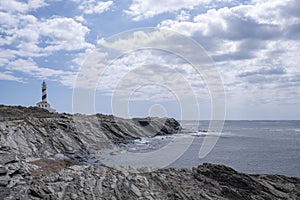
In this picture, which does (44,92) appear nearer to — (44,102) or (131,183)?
(44,102)

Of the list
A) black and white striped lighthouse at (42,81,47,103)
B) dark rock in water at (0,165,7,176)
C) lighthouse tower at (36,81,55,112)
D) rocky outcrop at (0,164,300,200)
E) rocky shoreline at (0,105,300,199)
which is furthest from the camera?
lighthouse tower at (36,81,55,112)

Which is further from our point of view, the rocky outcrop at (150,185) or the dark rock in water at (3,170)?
the dark rock in water at (3,170)

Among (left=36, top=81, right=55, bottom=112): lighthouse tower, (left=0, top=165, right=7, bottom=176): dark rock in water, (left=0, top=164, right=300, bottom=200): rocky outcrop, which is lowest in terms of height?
(left=0, top=164, right=300, bottom=200): rocky outcrop

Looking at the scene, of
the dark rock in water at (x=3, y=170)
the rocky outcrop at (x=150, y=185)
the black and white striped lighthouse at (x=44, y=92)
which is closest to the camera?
the rocky outcrop at (x=150, y=185)

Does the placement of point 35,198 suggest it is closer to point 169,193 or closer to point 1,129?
point 169,193

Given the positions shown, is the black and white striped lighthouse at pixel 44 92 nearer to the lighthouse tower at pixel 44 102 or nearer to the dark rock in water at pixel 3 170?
the lighthouse tower at pixel 44 102

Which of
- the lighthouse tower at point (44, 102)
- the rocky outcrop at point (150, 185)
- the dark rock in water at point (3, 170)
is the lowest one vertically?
the rocky outcrop at point (150, 185)

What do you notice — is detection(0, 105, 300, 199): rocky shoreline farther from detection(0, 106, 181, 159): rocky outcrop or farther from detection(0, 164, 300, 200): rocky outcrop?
detection(0, 106, 181, 159): rocky outcrop

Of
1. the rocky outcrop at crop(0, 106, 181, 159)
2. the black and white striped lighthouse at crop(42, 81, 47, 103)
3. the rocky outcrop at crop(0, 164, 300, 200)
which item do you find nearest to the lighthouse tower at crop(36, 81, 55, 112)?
the black and white striped lighthouse at crop(42, 81, 47, 103)

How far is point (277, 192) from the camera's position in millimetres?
23984

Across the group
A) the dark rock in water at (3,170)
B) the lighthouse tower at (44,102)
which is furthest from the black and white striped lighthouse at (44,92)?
the dark rock in water at (3,170)

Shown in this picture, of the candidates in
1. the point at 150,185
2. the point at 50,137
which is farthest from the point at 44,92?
the point at 150,185

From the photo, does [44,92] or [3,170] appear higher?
[44,92]

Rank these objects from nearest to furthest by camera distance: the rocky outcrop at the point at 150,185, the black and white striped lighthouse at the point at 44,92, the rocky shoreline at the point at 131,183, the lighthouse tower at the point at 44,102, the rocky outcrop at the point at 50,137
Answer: the rocky outcrop at the point at 150,185 < the rocky shoreline at the point at 131,183 < the rocky outcrop at the point at 50,137 < the black and white striped lighthouse at the point at 44,92 < the lighthouse tower at the point at 44,102
